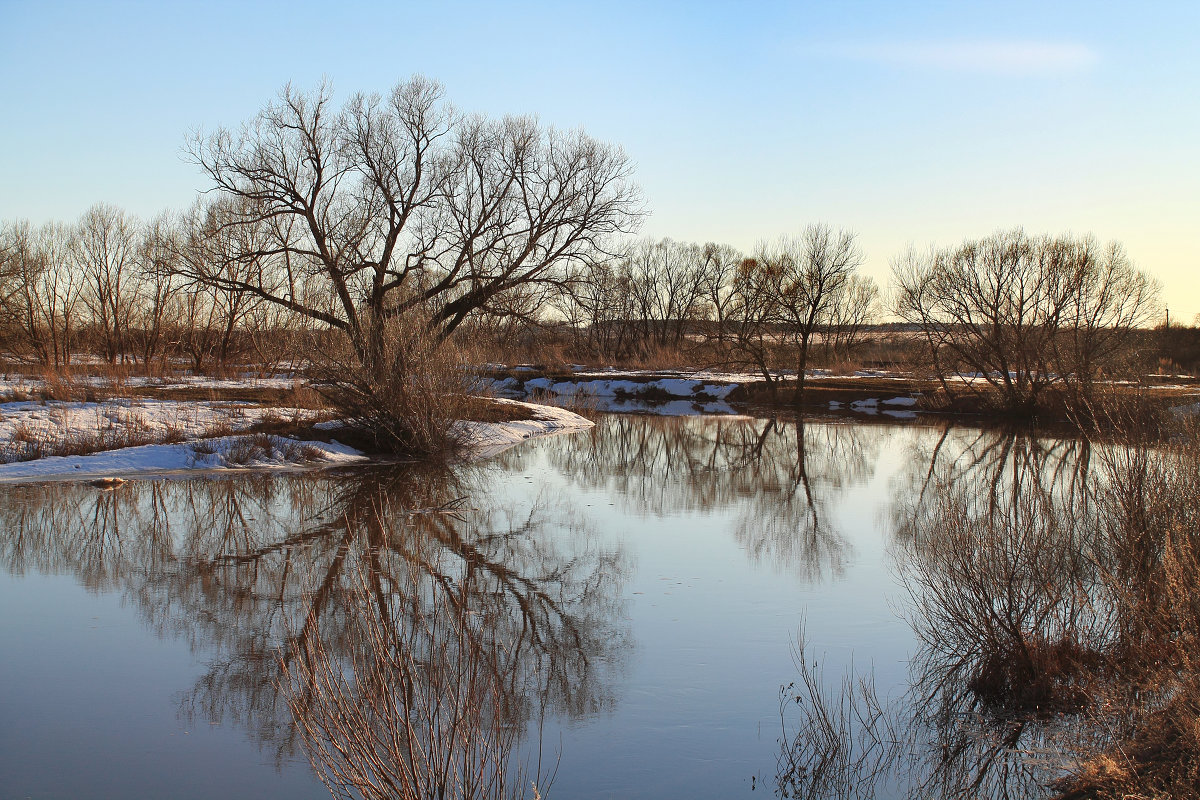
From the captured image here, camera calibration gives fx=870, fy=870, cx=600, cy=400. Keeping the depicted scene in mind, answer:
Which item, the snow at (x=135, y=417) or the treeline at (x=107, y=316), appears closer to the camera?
the snow at (x=135, y=417)

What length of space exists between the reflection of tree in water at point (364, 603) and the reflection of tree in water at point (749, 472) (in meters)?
2.29

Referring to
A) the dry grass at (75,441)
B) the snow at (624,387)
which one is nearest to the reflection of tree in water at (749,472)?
the dry grass at (75,441)

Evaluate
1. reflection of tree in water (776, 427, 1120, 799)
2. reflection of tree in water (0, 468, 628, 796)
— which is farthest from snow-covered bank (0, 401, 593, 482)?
reflection of tree in water (776, 427, 1120, 799)

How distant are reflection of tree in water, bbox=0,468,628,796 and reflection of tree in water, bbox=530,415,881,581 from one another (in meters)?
2.29

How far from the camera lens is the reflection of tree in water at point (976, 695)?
16.7 ft

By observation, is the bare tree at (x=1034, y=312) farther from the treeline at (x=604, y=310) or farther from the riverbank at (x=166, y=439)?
the riverbank at (x=166, y=439)

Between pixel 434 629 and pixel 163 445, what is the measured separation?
15.1 metres

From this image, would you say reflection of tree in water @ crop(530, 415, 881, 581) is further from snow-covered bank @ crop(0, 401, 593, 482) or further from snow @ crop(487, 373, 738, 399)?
snow @ crop(487, 373, 738, 399)

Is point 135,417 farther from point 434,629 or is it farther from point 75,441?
point 434,629

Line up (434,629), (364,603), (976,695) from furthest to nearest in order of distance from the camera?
1. (976,695)
2. (364,603)
3. (434,629)

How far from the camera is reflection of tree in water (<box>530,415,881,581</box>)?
38.2ft

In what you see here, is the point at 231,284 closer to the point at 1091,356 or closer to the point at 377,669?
the point at 377,669

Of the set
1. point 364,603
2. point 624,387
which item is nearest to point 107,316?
point 624,387

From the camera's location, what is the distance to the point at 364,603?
5.01 metres
